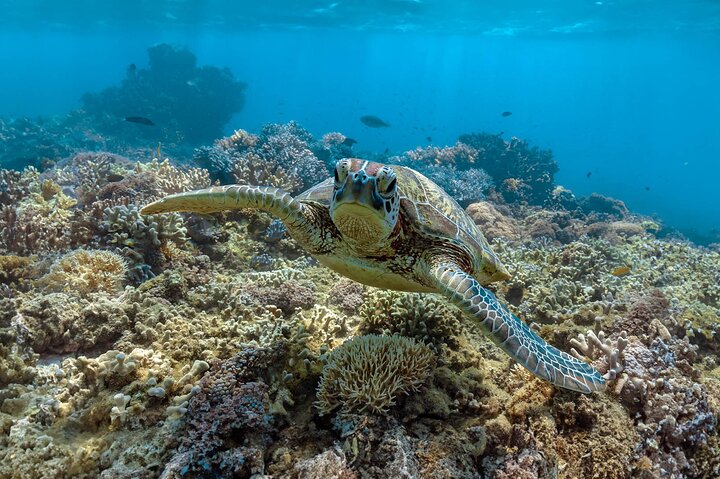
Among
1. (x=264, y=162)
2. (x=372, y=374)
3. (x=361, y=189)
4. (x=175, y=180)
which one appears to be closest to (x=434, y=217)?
(x=361, y=189)

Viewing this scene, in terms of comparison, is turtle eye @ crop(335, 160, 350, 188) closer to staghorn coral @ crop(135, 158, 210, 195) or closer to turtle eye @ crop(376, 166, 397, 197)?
turtle eye @ crop(376, 166, 397, 197)

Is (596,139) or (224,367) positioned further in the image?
(596,139)

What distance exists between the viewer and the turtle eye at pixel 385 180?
274 centimetres

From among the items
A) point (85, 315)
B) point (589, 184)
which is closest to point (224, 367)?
point (85, 315)

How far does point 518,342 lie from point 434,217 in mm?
1379

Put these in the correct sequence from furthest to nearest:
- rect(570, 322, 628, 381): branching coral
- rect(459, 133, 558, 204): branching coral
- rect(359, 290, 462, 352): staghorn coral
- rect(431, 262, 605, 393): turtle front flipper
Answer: rect(459, 133, 558, 204): branching coral → rect(359, 290, 462, 352): staghorn coral → rect(570, 322, 628, 381): branching coral → rect(431, 262, 605, 393): turtle front flipper

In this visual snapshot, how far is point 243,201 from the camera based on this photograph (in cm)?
365

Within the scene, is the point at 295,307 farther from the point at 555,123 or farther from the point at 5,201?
the point at 555,123

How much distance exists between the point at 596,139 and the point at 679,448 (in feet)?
538

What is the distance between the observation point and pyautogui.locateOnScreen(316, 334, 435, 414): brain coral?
2705 millimetres

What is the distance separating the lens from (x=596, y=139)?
138500 mm

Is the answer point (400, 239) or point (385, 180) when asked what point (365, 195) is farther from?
point (400, 239)

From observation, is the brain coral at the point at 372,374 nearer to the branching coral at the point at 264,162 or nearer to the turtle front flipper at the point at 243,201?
the turtle front flipper at the point at 243,201

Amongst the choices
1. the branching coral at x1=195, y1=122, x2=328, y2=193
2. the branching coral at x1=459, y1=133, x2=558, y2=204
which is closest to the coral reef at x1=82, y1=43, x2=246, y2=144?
the branching coral at x1=195, y1=122, x2=328, y2=193
